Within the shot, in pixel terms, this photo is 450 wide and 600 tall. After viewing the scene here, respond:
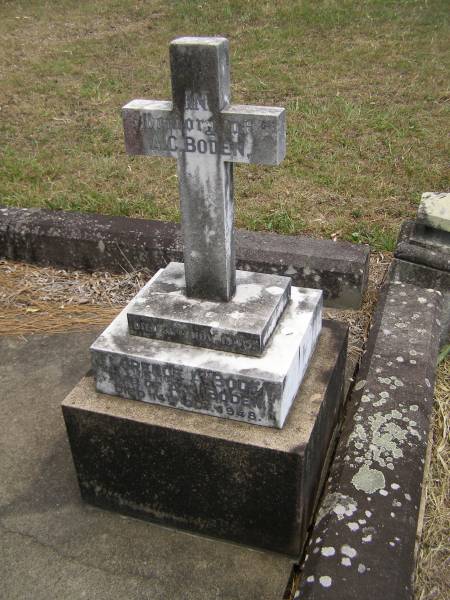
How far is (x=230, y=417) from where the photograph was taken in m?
2.31

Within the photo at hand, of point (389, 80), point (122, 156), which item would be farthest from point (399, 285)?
point (389, 80)

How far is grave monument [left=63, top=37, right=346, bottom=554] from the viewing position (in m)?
2.17

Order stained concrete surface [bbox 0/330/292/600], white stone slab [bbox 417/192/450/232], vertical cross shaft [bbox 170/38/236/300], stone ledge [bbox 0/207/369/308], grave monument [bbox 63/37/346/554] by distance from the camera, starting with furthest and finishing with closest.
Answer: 1. stone ledge [bbox 0/207/369/308]
2. white stone slab [bbox 417/192/450/232]
3. stained concrete surface [bbox 0/330/292/600]
4. grave monument [bbox 63/37/346/554]
5. vertical cross shaft [bbox 170/38/236/300]

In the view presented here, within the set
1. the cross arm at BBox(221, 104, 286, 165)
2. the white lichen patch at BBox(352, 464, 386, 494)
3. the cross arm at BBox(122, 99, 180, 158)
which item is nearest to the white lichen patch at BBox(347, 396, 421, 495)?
the white lichen patch at BBox(352, 464, 386, 494)

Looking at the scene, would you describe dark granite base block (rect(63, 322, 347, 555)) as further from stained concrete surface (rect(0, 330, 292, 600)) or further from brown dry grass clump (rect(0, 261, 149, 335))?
brown dry grass clump (rect(0, 261, 149, 335))

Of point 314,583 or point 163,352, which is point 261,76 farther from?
point 314,583

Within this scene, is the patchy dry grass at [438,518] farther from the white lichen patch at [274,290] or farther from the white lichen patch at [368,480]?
the white lichen patch at [274,290]

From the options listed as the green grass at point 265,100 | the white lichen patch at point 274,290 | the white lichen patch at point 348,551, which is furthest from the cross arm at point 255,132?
the green grass at point 265,100

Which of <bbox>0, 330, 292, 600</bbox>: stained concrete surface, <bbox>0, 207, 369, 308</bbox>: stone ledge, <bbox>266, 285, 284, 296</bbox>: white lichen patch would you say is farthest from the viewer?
<bbox>0, 207, 369, 308</bbox>: stone ledge

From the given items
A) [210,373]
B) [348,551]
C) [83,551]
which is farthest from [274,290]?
[83,551]

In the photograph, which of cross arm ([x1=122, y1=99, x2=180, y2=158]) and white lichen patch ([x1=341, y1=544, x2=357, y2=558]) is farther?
cross arm ([x1=122, y1=99, x2=180, y2=158])

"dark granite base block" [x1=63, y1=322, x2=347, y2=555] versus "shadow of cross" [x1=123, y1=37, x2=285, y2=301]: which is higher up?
"shadow of cross" [x1=123, y1=37, x2=285, y2=301]

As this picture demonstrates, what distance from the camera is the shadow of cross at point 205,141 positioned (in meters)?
2.08

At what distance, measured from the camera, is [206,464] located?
231cm
